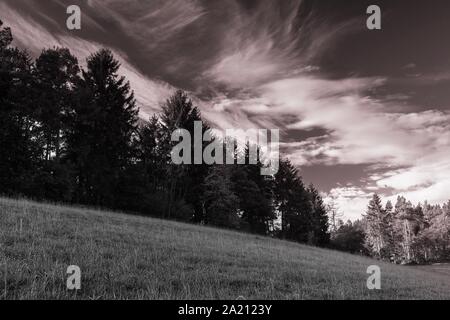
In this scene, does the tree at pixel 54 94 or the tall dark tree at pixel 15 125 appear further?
the tree at pixel 54 94

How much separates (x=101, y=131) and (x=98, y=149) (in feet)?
6.21

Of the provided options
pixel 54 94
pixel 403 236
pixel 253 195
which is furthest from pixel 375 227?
pixel 54 94

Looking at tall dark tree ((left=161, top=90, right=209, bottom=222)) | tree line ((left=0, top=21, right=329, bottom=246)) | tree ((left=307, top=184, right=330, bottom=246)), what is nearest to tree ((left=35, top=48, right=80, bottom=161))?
tree line ((left=0, top=21, right=329, bottom=246))

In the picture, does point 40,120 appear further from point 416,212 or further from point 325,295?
point 416,212

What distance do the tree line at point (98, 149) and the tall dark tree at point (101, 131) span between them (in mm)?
94

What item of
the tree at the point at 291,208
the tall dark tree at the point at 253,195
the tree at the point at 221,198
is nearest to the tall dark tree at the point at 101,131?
the tree at the point at 221,198

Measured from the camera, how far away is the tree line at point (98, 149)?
28.3 meters

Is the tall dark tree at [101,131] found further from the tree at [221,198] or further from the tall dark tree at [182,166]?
the tree at [221,198]

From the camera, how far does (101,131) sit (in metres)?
36.2

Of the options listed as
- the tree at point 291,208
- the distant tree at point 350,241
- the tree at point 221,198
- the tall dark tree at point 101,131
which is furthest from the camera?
the distant tree at point 350,241

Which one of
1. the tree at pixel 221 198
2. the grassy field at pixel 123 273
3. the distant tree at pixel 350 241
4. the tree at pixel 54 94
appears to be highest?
the tree at pixel 54 94

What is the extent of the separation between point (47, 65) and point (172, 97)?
17.6 meters

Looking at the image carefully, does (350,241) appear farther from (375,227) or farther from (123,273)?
(123,273)

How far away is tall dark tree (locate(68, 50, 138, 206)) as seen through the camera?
3425cm
